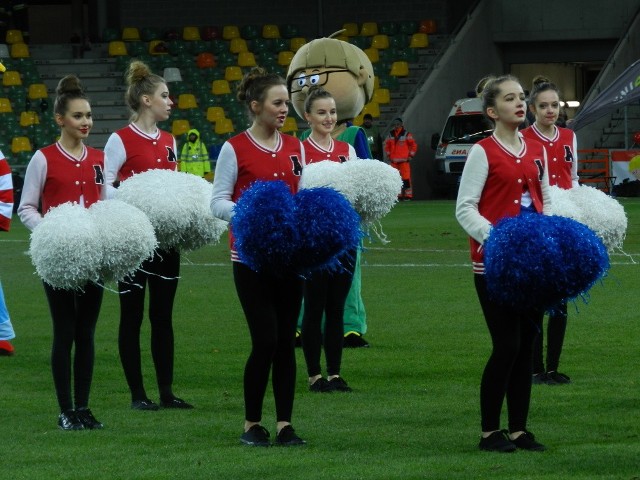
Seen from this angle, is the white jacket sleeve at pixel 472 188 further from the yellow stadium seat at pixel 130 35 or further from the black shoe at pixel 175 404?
the yellow stadium seat at pixel 130 35

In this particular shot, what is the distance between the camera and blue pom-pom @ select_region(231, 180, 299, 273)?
18.9 ft

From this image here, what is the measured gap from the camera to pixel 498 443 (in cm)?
588

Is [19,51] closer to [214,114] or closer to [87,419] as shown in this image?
[214,114]

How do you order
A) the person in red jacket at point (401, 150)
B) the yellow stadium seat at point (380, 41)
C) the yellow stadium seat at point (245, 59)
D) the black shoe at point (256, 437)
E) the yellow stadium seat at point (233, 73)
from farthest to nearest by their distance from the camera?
the yellow stadium seat at point (380, 41) → the yellow stadium seat at point (245, 59) → the yellow stadium seat at point (233, 73) → the person in red jacket at point (401, 150) → the black shoe at point (256, 437)

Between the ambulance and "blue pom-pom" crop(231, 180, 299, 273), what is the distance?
2296 centimetres

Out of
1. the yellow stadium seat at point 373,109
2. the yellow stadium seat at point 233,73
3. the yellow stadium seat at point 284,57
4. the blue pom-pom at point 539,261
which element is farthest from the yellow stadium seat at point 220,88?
the blue pom-pom at point 539,261

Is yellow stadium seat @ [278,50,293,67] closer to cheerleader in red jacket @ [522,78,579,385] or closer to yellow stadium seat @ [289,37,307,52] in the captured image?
yellow stadium seat @ [289,37,307,52]

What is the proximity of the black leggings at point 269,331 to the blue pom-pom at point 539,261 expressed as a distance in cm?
91

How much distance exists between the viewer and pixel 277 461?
574cm

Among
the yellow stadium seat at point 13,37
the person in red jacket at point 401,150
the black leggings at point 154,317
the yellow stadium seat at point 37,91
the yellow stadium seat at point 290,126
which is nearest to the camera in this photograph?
the black leggings at point 154,317

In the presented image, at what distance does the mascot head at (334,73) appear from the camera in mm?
9742

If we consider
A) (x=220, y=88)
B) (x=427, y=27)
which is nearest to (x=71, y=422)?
(x=220, y=88)

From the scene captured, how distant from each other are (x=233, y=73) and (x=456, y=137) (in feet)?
20.4

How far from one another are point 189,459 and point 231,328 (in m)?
4.72
